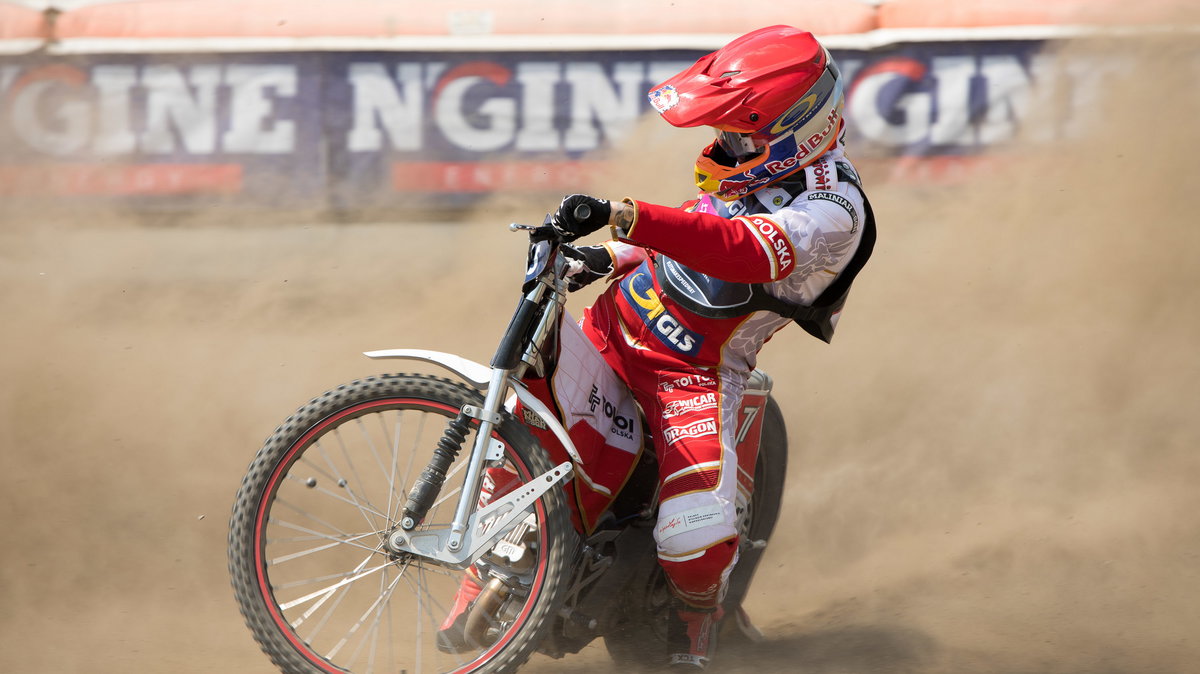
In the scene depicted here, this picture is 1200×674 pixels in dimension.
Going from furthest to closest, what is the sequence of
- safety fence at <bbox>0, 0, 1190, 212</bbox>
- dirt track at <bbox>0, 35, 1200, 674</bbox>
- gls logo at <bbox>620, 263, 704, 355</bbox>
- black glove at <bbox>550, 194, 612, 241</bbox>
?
safety fence at <bbox>0, 0, 1190, 212</bbox> < dirt track at <bbox>0, 35, 1200, 674</bbox> < gls logo at <bbox>620, 263, 704, 355</bbox> < black glove at <bbox>550, 194, 612, 241</bbox>

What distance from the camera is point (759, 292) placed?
10.7ft

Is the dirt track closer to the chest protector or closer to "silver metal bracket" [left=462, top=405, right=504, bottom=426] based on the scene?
the chest protector

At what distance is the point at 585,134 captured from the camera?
23.4ft

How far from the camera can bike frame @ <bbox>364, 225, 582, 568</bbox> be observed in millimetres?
2969

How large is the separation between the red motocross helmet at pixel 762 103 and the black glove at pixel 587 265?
503 millimetres

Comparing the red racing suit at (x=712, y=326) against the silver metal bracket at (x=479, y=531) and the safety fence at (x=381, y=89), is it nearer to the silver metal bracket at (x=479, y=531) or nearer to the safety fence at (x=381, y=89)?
Result: the silver metal bracket at (x=479, y=531)

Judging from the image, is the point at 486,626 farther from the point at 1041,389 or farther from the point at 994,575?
the point at 1041,389

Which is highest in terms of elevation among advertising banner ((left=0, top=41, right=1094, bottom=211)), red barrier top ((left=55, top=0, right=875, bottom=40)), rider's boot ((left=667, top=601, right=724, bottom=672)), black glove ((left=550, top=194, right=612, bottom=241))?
red barrier top ((left=55, top=0, right=875, bottom=40))

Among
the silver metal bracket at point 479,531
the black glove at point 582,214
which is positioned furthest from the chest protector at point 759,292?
the silver metal bracket at point 479,531

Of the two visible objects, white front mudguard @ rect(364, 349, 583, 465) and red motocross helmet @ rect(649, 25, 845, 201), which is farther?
red motocross helmet @ rect(649, 25, 845, 201)

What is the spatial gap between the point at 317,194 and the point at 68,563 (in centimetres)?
328

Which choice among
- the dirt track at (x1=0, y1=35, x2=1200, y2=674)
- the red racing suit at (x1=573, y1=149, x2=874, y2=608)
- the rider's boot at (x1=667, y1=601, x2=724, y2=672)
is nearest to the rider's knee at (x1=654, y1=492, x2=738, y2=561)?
the red racing suit at (x1=573, y1=149, x2=874, y2=608)

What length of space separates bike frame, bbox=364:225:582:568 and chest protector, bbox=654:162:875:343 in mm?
455

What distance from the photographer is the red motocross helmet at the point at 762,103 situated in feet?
10.2
